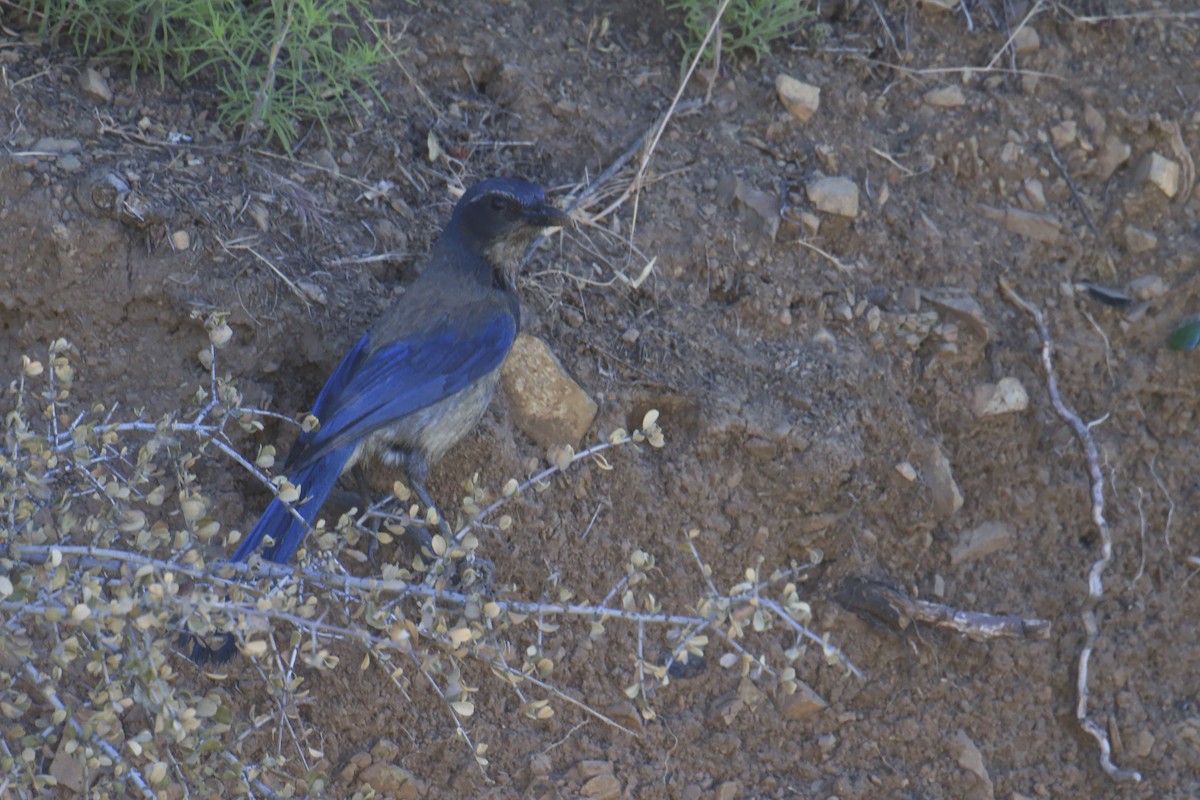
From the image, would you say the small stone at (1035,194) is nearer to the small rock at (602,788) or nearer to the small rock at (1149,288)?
the small rock at (1149,288)

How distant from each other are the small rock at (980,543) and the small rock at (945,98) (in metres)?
1.68

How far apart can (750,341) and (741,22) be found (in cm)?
129

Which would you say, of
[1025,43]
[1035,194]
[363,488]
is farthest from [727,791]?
[1025,43]

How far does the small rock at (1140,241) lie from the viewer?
204 inches

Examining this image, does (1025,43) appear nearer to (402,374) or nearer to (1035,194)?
(1035,194)

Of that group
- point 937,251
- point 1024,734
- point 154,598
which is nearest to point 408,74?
point 937,251

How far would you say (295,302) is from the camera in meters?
4.44

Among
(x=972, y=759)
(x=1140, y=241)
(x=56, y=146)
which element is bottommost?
(x=972, y=759)

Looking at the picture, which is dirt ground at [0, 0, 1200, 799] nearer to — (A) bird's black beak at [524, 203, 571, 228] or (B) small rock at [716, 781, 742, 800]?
(B) small rock at [716, 781, 742, 800]

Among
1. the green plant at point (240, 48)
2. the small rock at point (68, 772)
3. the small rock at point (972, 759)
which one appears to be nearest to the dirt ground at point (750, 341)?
the small rock at point (972, 759)

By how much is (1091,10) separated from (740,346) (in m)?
2.26

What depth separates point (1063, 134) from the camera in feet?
17.5

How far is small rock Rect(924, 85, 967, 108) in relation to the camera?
17.6 feet

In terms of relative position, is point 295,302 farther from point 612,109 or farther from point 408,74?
point 612,109
